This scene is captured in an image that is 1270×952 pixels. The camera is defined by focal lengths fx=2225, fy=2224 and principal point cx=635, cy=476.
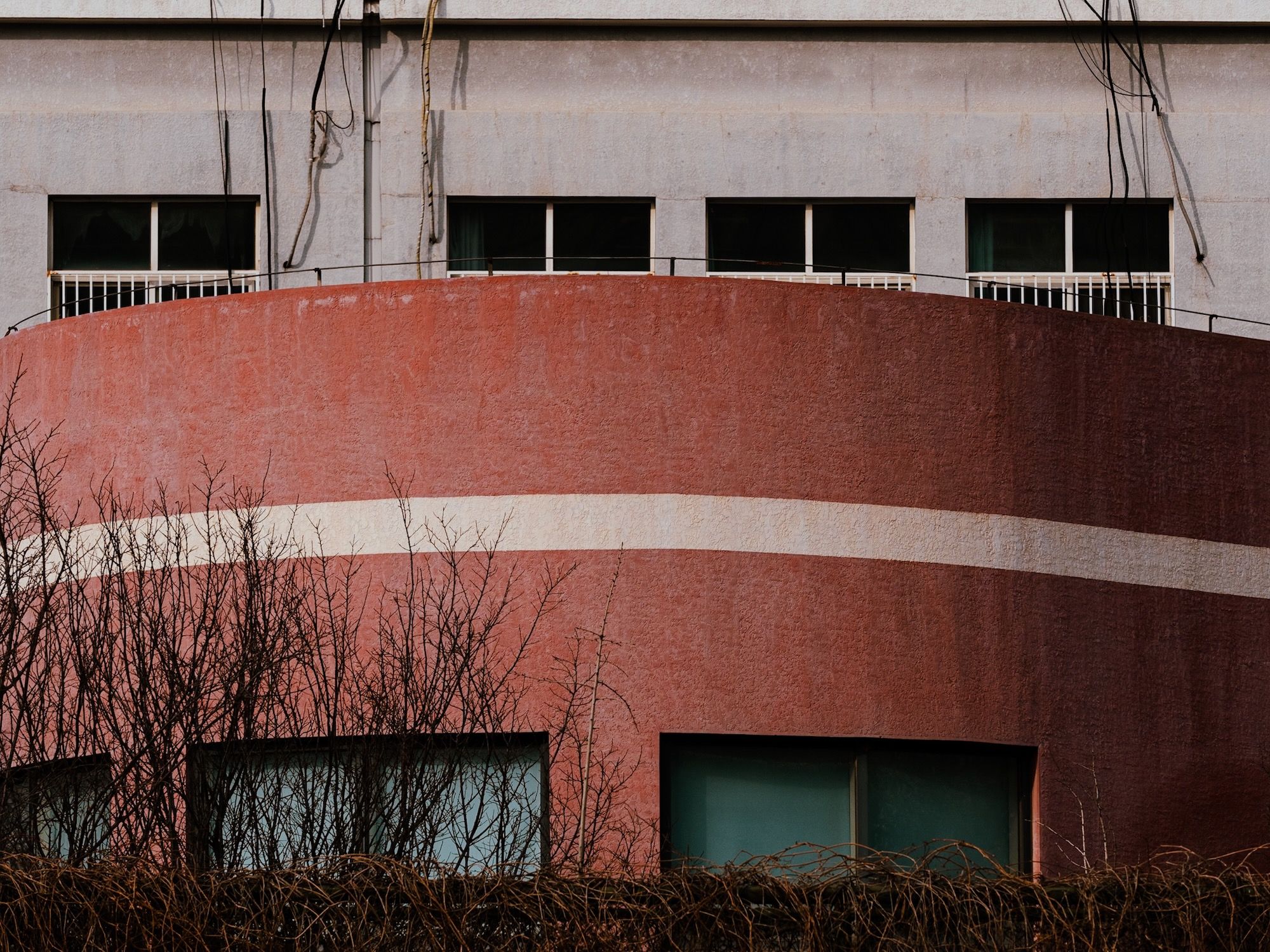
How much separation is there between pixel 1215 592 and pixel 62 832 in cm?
916

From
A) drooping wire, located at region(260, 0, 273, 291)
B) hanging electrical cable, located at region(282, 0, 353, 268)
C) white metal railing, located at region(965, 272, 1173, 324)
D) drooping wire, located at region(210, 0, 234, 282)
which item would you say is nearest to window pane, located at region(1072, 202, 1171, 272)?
white metal railing, located at region(965, 272, 1173, 324)

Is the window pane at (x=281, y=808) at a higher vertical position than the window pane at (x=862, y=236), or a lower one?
lower

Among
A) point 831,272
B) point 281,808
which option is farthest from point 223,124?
point 281,808

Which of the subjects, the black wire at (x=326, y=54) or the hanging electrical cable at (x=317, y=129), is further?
the black wire at (x=326, y=54)

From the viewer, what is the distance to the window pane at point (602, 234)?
23141mm

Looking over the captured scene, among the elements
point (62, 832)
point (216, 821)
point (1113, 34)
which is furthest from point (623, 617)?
point (1113, 34)

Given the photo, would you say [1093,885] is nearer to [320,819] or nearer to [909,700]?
[909,700]

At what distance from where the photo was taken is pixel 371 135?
2353 cm

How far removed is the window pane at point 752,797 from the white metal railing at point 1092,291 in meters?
7.78

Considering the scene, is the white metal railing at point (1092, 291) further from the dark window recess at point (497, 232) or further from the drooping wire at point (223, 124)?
the drooping wire at point (223, 124)

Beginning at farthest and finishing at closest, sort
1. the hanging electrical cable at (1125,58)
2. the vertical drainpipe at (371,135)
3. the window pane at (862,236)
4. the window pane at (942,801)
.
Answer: the hanging electrical cable at (1125,58) → the vertical drainpipe at (371,135) → the window pane at (862,236) → the window pane at (942,801)

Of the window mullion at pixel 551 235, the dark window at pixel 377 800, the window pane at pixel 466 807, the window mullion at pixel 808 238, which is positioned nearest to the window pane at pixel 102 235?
the window mullion at pixel 551 235

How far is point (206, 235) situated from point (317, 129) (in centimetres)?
162

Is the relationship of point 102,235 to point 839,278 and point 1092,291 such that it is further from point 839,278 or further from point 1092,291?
point 1092,291
